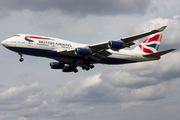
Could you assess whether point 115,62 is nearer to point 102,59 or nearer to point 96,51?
point 102,59

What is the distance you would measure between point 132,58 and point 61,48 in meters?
15.8

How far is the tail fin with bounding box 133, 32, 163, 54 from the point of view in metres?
54.5

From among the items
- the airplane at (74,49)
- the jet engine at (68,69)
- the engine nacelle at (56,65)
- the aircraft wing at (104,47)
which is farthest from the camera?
the jet engine at (68,69)

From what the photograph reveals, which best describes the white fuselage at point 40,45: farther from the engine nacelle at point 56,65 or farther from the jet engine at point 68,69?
the jet engine at point 68,69

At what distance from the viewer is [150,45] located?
55625mm

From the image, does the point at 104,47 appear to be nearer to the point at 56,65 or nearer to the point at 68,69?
the point at 56,65

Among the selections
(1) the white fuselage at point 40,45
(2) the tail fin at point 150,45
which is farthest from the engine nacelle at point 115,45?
(2) the tail fin at point 150,45

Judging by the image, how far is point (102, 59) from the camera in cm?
4847

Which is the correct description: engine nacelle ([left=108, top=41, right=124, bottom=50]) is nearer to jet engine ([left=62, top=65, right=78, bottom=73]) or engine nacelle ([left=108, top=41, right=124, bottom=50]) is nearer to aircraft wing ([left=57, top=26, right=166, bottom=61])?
aircraft wing ([left=57, top=26, right=166, bottom=61])

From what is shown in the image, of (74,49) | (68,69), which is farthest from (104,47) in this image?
(68,69)

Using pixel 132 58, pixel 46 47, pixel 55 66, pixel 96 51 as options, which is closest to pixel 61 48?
pixel 46 47

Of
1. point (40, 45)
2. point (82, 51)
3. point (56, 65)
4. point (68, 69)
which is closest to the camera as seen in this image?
point (40, 45)

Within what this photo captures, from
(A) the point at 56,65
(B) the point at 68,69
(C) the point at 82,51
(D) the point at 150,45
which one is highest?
(D) the point at 150,45

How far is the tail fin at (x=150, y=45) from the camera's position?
54531mm
